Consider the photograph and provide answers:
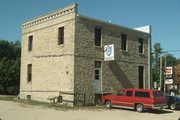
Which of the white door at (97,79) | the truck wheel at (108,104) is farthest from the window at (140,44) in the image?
the truck wheel at (108,104)

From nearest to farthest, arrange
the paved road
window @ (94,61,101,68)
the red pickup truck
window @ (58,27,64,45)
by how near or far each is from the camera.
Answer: the paved road < the red pickup truck < window @ (58,27,64,45) < window @ (94,61,101,68)

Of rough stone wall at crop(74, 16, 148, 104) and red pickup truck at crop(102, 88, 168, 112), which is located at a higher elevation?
rough stone wall at crop(74, 16, 148, 104)

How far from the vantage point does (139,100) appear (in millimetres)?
20078

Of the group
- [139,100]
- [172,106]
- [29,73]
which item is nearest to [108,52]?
[139,100]

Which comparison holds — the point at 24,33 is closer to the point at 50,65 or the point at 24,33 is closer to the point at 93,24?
the point at 50,65

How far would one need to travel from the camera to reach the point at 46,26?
85.0 ft

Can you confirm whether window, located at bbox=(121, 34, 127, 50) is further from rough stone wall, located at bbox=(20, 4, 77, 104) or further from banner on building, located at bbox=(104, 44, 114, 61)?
rough stone wall, located at bbox=(20, 4, 77, 104)

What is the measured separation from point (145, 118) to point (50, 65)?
11.5m

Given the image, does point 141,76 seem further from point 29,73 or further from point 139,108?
point 29,73

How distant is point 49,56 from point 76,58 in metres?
3.53

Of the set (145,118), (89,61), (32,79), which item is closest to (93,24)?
(89,61)

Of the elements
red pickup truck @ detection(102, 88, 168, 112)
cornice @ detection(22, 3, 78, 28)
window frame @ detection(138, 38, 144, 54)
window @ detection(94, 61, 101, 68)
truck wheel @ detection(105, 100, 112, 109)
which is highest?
cornice @ detection(22, 3, 78, 28)

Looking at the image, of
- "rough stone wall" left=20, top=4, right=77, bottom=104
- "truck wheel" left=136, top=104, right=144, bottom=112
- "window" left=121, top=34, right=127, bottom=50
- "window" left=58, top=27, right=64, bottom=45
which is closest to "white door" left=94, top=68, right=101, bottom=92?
"rough stone wall" left=20, top=4, right=77, bottom=104

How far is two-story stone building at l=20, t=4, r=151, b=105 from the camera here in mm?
22938
